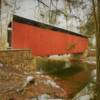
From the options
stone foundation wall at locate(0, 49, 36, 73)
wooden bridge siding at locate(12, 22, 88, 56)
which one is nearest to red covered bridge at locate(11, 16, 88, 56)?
wooden bridge siding at locate(12, 22, 88, 56)

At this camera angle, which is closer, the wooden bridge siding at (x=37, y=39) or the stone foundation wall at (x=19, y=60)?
the stone foundation wall at (x=19, y=60)

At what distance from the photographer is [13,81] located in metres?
9.09

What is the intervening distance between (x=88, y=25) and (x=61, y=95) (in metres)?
4.19

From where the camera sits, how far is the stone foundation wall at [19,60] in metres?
10.3

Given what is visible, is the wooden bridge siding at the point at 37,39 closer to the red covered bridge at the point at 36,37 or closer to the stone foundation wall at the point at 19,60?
the red covered bridge at the point at 36,37

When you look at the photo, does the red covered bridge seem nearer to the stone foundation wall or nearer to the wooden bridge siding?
the wooden bridge siding

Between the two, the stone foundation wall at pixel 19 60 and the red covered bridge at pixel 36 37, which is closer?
the stone foundation wall at pixel 19 60

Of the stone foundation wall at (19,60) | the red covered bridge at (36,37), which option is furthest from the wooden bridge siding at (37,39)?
the stone foundation wall at (19,60)

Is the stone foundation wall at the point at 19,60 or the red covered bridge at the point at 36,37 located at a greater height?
the red covered bridge at the point at 36,37

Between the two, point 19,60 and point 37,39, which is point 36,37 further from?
point 19,60

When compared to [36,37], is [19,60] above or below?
below

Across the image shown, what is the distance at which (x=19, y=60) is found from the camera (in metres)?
11.1

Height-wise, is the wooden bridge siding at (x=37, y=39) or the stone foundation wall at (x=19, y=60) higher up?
the wooden bridge siding at (x=37, y=39)

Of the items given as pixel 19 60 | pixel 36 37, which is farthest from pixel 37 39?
pixel 19 60
